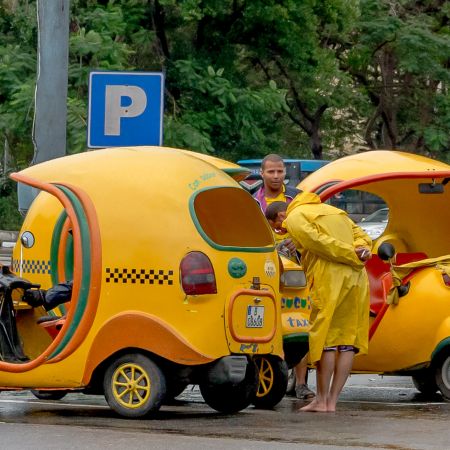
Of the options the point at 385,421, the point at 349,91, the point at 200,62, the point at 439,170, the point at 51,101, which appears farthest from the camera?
the point at 349,91

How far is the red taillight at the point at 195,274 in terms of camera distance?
920 centimetres

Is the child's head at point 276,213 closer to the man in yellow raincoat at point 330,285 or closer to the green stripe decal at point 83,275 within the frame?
the man in yellow raincoat at point 330,285

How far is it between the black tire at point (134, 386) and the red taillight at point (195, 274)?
539 mm

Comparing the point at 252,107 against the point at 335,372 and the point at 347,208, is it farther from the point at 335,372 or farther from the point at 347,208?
the point at 335,372

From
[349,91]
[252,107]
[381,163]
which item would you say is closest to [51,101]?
[381,163]

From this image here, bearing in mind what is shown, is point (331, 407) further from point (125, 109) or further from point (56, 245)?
point (125, 109)

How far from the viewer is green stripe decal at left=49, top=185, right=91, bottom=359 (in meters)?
9.35

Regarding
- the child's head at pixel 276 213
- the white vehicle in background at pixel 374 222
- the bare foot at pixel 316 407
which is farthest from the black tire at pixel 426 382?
the white vehicle in background at pixel 374 222

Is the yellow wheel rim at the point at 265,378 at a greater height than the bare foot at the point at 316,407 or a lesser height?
greater

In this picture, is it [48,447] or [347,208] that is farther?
[347,208]

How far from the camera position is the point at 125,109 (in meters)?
12.8

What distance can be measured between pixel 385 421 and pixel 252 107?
20.8 meters

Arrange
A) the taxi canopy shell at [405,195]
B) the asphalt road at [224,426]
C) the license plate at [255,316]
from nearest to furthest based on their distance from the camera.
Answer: the asphalt road at [224,426] < the license plate at [255,316] < the taxi canopy shell at [405,195]

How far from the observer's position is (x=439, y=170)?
11.4 m
